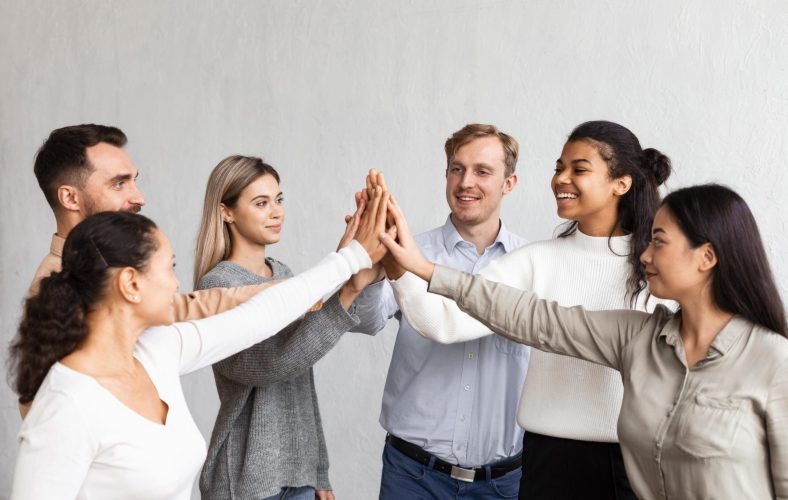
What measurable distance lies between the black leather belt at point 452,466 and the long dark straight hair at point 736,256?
3.11ft

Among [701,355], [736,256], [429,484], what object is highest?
[736,256]

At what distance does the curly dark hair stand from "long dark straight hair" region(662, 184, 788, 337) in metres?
Result: 1.14

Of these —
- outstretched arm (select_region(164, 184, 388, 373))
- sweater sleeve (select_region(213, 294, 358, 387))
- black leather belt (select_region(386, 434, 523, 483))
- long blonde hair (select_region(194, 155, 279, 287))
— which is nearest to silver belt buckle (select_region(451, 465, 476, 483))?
black leather belt (select_region(386, 434, 523, 483))

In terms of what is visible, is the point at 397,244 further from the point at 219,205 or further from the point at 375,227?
the point at 219,205

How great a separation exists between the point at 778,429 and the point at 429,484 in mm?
1109

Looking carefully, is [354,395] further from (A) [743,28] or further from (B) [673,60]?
(A) [743,28]

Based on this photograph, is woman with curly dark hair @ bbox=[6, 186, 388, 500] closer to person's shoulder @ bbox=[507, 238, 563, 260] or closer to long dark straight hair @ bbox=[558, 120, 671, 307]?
person's shoulder @ bbox=[507, 238, 563, 260]

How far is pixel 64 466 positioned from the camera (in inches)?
58.2

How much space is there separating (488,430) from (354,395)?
5.13ft

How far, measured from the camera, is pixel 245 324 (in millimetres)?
1924

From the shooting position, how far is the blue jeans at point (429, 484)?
8.18 feet

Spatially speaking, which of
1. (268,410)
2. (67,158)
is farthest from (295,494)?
(67,158)

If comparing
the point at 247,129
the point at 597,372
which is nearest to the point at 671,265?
the point at 597,372

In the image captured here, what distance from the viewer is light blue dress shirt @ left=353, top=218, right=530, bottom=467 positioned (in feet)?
8.29
